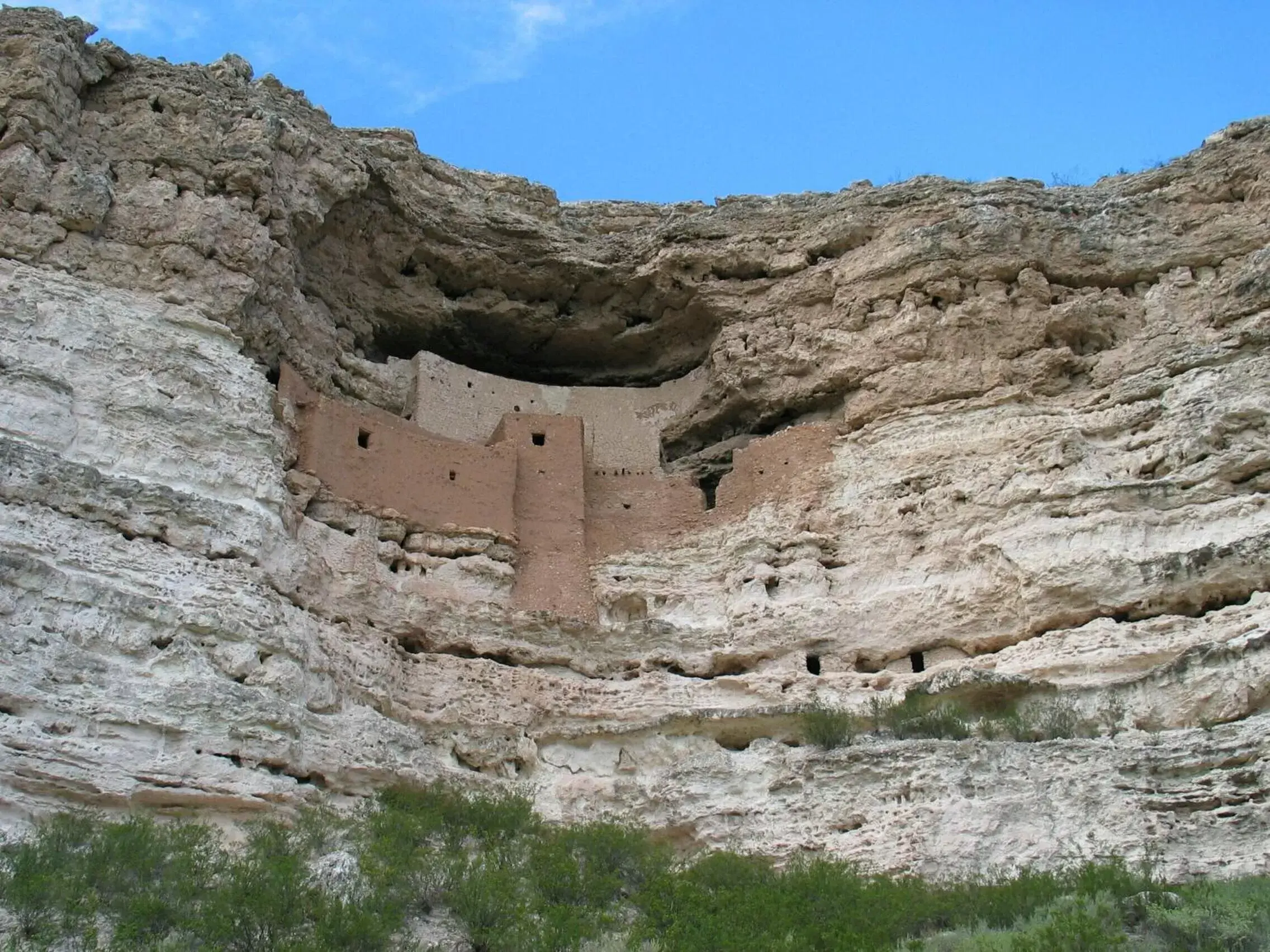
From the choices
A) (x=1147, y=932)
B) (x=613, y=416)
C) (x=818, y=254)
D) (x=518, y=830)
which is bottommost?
(x=1147, y=932)

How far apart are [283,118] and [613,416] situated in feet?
16.3

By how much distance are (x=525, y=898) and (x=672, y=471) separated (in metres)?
8.74

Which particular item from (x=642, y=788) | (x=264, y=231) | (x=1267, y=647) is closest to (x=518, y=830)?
(x=642, y=788)

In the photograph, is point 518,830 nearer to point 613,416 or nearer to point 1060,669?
point 1060,669

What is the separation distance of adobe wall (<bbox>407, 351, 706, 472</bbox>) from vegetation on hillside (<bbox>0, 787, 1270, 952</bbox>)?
700 cm

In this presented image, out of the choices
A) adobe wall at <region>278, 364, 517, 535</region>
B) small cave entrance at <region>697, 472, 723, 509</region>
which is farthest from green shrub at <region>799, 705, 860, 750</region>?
small cave entrance at <region>697, 472, 723, 509</region>

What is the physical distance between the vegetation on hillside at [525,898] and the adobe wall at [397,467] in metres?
4.56

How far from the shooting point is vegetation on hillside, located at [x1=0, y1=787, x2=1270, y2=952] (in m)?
9.67

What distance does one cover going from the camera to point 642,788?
13.6 metres

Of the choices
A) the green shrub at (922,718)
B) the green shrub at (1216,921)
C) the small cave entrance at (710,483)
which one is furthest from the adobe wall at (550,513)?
the green shrub at (1216,921)

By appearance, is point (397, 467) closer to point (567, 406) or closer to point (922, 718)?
point (567, 406)

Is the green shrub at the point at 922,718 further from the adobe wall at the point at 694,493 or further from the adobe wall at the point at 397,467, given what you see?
the adobe wall at the point at 397,467

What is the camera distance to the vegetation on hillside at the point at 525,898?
967 centimetres

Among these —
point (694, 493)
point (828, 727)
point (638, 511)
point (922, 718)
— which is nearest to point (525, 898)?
point (828, 727)
